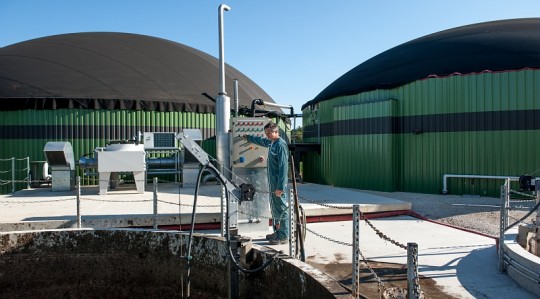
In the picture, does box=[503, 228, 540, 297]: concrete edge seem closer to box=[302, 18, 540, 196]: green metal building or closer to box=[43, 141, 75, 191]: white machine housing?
box=[302, 18, 540, 196]: green metal building

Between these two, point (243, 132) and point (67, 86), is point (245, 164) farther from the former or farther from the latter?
point (67, 86)

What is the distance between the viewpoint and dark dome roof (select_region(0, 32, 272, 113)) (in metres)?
A: 17.2

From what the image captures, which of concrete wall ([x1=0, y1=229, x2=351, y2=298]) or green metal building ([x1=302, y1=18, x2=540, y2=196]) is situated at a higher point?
green metal building ([x1=302, y1=18, x2=540, y2=196])

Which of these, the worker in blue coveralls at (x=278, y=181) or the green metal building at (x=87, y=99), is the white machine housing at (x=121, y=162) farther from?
the worker in blue coveralls at (x=278, y=181)

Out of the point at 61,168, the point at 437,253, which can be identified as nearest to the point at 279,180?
the point at 437,253

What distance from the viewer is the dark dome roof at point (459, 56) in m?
15.9

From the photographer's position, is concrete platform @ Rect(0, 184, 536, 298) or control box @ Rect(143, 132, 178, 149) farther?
control box @ Rect(143, 132, 178, 149)

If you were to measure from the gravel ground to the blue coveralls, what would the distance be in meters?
4.52

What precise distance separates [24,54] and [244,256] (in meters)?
19.5

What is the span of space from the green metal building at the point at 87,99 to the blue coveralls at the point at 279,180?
762 centimetres

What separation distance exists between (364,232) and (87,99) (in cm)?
1279

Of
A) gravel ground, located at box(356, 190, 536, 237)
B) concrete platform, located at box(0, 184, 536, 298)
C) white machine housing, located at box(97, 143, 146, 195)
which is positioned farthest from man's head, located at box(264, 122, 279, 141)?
white machine housing, located at box(97, 143, 146, 195)

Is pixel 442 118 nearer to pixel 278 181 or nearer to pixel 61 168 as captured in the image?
pixel 278 181

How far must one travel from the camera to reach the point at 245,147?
340 inches
